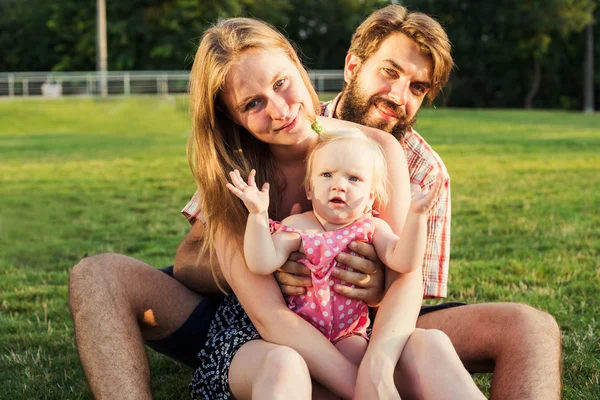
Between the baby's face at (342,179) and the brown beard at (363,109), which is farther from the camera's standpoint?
the brown beard at (363,109)

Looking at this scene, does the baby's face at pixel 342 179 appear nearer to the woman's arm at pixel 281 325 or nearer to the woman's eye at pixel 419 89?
the woman's arm at pixel 281 325

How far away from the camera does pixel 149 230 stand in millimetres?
7805

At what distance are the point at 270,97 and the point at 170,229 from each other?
16.2ft

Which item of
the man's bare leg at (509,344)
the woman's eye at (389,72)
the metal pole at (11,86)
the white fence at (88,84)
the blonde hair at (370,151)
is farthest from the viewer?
the white fence at (88,84)

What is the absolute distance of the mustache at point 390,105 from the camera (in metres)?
4.30

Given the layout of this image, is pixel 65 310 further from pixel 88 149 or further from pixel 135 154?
pixel 88 149

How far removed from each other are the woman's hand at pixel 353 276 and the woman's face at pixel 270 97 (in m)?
0.49

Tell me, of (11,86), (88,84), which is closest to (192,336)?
(88,84)

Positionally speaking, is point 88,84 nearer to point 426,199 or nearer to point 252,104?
point 252,104

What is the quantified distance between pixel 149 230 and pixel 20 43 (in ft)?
137

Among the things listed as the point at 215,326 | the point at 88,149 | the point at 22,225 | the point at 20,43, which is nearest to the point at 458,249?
the point at 215,326

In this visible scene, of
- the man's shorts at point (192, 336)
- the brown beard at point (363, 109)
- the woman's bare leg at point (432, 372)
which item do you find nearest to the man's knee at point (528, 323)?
the woman's bare leg at point (432, 372)

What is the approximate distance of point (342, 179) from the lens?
9.86 ft

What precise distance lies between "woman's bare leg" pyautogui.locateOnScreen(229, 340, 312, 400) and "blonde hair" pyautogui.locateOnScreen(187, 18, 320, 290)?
0.42 m
